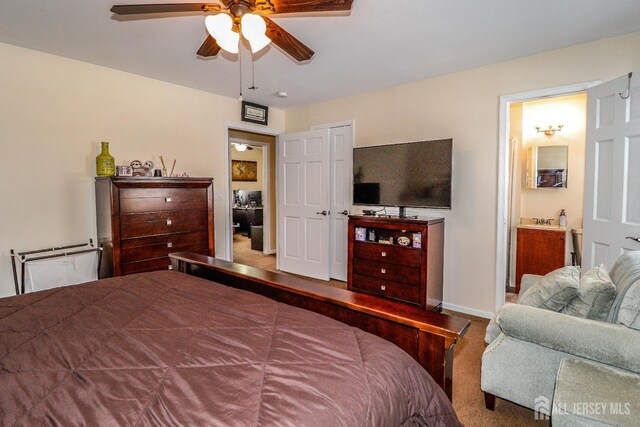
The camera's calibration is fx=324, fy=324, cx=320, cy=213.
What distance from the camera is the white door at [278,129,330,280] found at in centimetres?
441

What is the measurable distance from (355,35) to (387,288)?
92.7 inches

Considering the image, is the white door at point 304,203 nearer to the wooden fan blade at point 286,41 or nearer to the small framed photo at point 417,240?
the small framed photo at point 417,240

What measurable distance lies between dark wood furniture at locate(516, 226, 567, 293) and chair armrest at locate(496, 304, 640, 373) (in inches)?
104

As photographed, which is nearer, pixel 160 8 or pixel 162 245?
pixel 160 8

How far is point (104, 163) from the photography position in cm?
299

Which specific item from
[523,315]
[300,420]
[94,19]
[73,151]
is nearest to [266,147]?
[73,151]

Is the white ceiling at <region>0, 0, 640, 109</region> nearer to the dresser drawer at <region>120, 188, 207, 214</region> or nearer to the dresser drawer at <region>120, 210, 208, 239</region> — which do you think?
the dresser drawer at <region>120, 188, 207, 214</region>

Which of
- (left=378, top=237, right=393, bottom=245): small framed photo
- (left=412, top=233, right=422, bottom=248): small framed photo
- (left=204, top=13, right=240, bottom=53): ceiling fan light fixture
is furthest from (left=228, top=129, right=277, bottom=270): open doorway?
(left=204, top=13, right=240, bottom=53): ceiling fan light fixture

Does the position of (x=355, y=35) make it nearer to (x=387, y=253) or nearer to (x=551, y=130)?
(x=387, y=253)

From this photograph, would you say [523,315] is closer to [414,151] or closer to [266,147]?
[414,151]

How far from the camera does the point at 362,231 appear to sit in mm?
3592

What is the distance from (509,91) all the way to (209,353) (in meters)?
3.38

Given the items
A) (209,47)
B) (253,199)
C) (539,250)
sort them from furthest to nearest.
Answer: (253,199), (539,250), (209,47)

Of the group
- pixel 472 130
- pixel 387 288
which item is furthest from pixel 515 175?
pixel 387 288
